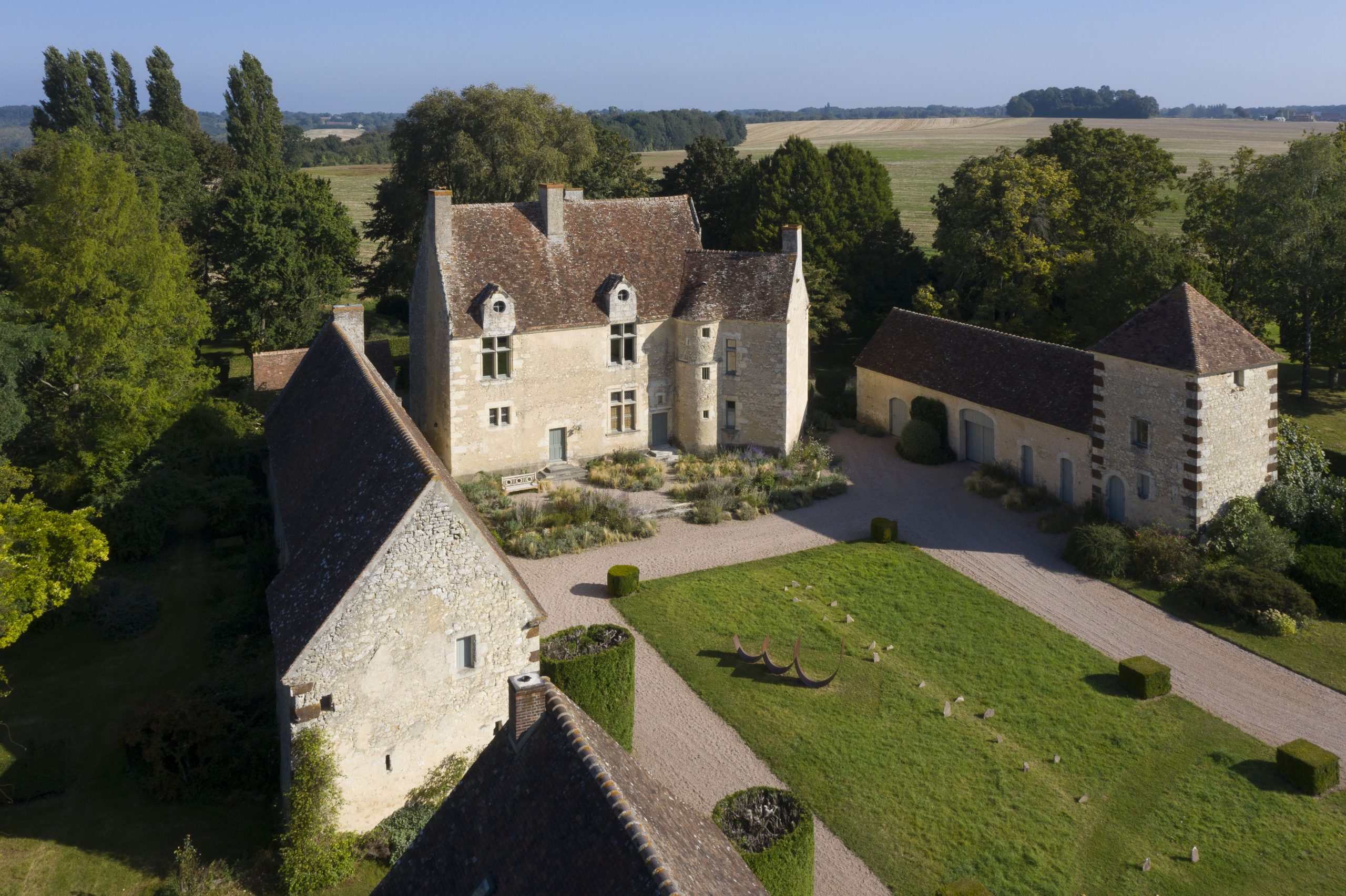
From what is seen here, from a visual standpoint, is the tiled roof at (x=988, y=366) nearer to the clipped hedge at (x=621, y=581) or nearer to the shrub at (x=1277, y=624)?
the shrub at (x=1277, y=624)

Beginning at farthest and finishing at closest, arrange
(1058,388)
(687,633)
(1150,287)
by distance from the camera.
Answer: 1. (1150,287)
2. (1058,388)
3. (687,633)

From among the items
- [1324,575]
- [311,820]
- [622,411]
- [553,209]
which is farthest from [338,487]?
[1324,575]

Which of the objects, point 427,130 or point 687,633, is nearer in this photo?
point 687,633

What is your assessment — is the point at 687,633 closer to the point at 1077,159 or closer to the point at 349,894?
the point at 349,894

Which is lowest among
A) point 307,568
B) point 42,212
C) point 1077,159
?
point 307,568

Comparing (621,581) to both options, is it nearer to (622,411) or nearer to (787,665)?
(787,665)

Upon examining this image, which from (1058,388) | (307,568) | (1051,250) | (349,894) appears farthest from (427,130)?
(349,894)

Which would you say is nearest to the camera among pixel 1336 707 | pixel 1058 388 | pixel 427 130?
pixel 1336 707

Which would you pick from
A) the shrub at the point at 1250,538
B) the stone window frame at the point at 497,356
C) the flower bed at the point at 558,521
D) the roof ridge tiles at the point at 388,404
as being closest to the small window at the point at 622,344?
the stone window frame at the point at 497,356
